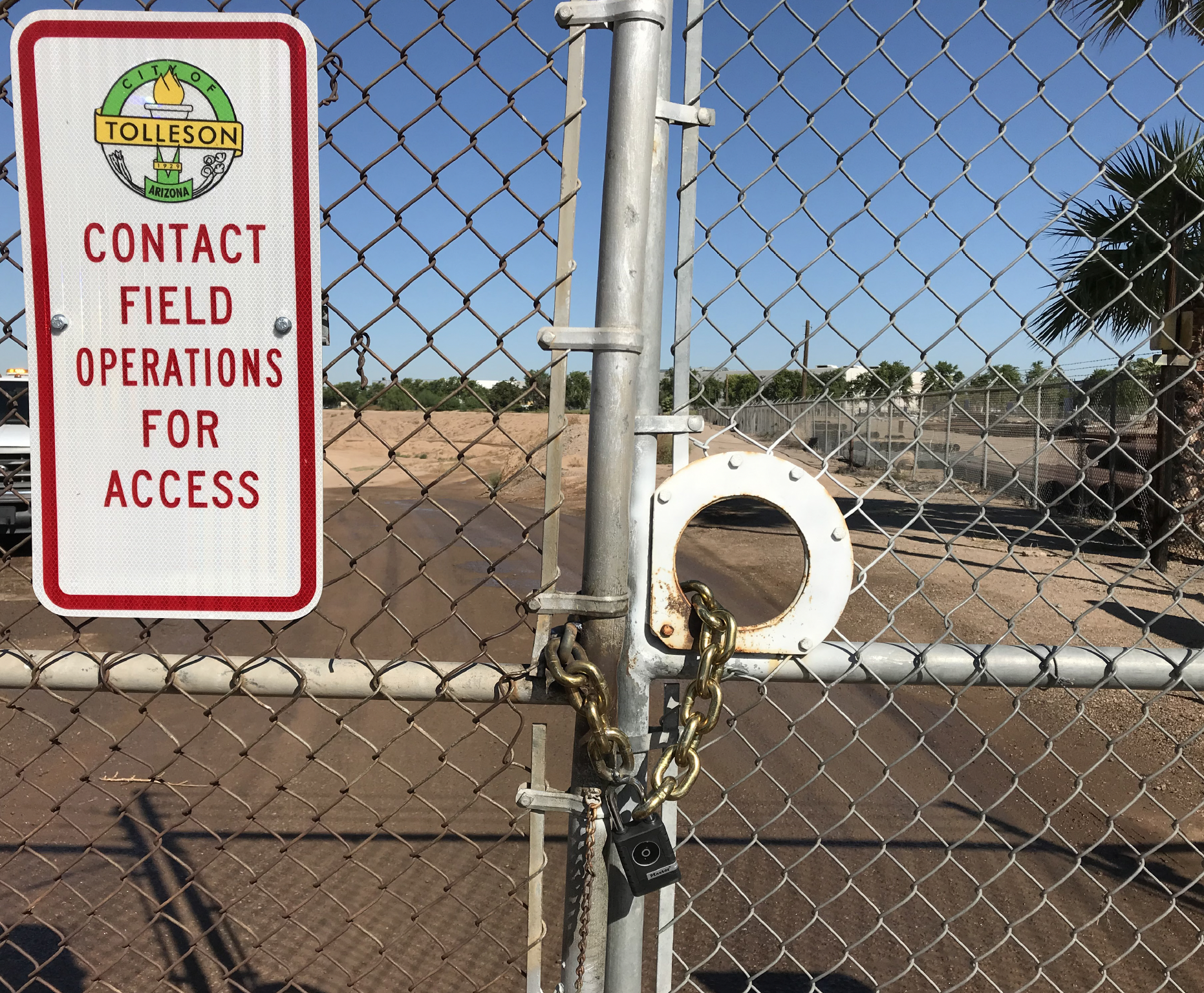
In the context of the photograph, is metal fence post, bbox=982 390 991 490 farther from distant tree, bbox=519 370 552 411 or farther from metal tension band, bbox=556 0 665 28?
metal tension band, bbox=556 0 665 28

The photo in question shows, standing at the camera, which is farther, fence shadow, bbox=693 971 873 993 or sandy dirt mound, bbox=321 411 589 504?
sandy dirt mound, bbox=321 411 589 504

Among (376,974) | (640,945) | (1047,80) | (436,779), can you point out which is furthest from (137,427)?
(436,779)

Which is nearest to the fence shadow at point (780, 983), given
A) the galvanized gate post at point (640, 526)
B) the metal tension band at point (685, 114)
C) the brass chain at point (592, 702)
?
the galvanized gate post at point (640, 526)

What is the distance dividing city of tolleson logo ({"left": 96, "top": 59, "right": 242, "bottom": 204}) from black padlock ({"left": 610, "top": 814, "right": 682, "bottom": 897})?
3.88 feet

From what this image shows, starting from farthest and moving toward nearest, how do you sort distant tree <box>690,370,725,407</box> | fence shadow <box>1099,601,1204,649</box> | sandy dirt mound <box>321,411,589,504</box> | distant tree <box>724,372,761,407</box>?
sandy dirt mound <box>321,411,589,504</box> < fence shadow <box>1099,601,1204,649</box> < distant tree <box>724,372,761,407</box> < distant tree <box>690,370,725,407</box>

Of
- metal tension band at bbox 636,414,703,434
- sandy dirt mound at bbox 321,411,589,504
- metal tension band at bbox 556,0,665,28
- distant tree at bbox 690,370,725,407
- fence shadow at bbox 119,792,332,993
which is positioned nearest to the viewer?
metal tension band at bbox 556,0,665,28

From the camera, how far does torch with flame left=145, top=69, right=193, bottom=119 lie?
128 centimetres

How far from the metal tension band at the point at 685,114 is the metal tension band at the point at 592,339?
35 centimetres

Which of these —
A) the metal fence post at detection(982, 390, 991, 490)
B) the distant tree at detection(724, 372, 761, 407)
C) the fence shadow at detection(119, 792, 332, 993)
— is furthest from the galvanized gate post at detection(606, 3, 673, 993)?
the fence shadow at detection(119, 792, 332, 993)

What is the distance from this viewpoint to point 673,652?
1.35m

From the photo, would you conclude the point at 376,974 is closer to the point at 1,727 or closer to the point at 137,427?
the point at 137,427

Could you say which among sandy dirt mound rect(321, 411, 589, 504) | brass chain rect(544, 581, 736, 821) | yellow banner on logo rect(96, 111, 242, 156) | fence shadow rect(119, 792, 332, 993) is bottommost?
sandy dirt mound rect(321, 411, 589, 504)

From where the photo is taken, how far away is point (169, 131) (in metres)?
1.29

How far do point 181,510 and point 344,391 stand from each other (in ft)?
1.69
